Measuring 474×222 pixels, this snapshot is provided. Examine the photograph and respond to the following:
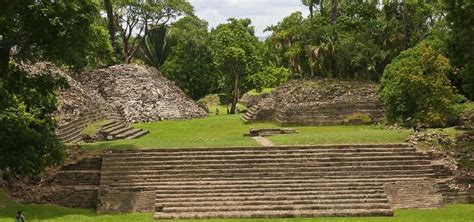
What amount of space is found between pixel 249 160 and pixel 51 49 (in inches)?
292

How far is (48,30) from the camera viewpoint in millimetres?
17422

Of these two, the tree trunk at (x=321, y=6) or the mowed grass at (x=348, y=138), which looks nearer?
the mowed grass at (x=348, y=138)

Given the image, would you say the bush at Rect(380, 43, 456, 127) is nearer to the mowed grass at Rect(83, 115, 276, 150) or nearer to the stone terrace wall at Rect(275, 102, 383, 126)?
the stone terrace wall at Rect(275, 102, 383, 126)

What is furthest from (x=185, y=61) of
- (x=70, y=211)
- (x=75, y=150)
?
(x=70, y=211)

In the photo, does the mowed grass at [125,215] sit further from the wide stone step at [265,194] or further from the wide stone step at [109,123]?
the wide stone step at [109,123]

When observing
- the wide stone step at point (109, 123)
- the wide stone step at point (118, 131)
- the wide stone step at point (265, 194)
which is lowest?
the wide stone step at point (265, 194)

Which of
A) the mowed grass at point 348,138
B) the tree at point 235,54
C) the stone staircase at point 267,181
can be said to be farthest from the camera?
the tree at point 235,54

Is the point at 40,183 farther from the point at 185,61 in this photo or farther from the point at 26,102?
the point at 185,61

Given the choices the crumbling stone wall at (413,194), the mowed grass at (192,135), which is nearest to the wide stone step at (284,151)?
the mowed grass at (192,135)

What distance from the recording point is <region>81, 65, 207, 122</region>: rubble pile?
121 ft

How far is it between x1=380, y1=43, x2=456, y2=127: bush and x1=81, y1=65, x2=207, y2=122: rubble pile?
16.8 metres

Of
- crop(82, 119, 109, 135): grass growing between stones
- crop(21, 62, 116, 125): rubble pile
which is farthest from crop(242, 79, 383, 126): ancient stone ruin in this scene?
crop(21, 62, 116, 125): rubble pile

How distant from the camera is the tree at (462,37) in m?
20.6

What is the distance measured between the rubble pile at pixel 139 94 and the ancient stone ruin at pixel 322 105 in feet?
19.7
